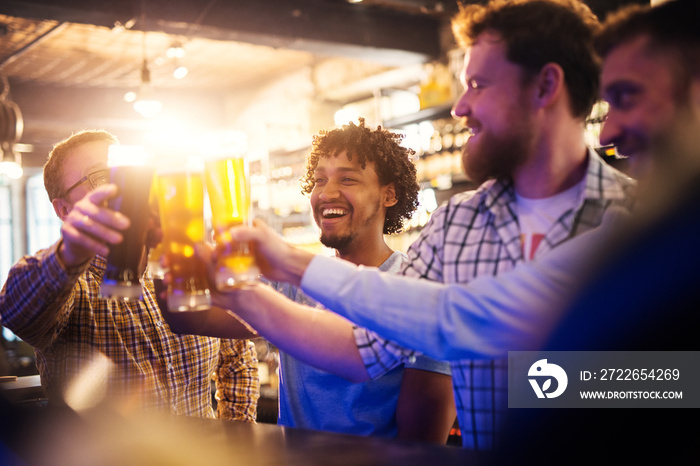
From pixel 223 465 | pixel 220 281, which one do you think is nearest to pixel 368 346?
pixel 220 281

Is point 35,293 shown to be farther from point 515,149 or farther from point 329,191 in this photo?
point 515,149

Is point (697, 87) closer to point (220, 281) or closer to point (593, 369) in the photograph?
point (593, 369)

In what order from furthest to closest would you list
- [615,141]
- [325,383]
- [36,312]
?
[325,383] < [36,312] < [615,141]

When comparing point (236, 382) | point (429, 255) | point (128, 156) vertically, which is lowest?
point (236, 382)

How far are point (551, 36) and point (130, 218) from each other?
99cm

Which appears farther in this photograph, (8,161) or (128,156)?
(8,161)

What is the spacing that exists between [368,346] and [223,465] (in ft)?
1.86

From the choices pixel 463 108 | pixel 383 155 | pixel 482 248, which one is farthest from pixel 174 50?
pixel 482 248

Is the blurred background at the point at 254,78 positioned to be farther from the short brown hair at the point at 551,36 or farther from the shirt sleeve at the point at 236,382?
the short brown hair at the point at 551,36

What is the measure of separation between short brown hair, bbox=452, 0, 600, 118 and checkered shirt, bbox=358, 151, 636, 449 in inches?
6.8

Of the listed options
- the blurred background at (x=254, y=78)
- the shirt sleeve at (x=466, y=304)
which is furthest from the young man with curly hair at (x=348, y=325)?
the blurred background at (x=254, y=78)

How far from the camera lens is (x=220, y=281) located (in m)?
1.12

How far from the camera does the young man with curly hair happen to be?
133 centimetres

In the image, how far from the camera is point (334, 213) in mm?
2107
